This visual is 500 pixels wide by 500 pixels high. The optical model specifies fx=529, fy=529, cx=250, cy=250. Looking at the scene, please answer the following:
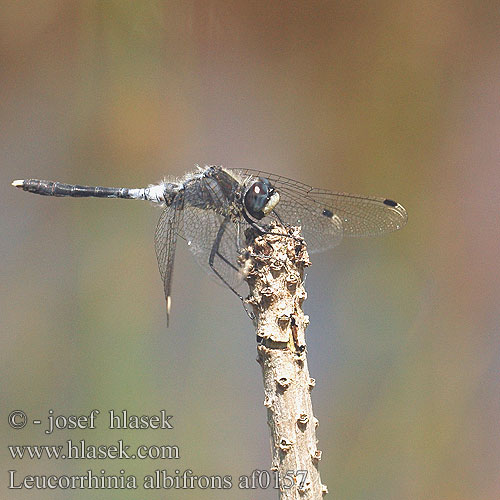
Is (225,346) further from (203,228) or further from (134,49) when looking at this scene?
(134,49)

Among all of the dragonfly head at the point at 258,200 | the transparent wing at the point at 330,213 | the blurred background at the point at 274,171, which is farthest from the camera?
the blurred background at the point at 274,171

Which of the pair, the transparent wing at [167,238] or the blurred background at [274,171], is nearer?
the transparent wing at [167,238]

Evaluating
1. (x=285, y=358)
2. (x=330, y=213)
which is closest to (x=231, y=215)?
(x=330, y=213)

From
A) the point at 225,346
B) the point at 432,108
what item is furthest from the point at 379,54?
the point at 225,346

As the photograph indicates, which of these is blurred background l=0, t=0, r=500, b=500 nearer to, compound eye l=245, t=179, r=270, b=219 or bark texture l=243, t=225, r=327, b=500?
compound eye l=245, t=179, r=270, b=219

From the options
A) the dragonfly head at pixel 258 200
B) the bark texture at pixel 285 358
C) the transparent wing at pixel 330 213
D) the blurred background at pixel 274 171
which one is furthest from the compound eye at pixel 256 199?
the blurred background at pixel 274 171

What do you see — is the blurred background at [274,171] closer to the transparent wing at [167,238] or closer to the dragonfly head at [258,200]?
the transparent wing at [167,238]

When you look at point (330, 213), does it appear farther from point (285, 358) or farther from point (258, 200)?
point (285, 358)

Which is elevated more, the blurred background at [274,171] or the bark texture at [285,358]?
the blurred background at [274,171]
